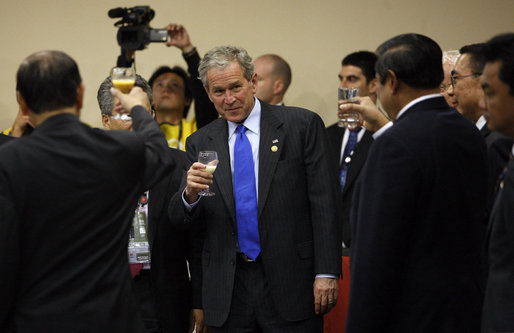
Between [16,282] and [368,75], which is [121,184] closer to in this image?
[16,282]

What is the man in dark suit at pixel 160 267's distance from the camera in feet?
9.82

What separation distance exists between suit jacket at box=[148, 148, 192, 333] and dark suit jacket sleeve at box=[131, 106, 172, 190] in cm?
72

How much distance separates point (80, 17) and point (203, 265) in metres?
2.81

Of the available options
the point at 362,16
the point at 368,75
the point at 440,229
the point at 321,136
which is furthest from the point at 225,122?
the point at 362,16

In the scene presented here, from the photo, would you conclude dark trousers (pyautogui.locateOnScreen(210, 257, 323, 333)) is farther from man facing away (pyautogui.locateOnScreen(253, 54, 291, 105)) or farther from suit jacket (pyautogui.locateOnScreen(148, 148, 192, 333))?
man facing away (pyautogui.locateOnScreen(253, 54, 291, 105))

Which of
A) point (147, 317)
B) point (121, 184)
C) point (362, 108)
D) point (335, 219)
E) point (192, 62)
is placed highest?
point (192, 62)

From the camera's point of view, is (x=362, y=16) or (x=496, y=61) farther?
(x=362, y=16)

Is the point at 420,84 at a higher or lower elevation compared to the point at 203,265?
higher

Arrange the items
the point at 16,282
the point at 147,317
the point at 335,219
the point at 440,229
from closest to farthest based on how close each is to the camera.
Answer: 1. the point at 16,282
2. the point at 440,229
3. the point at 335,219
4. the point at 147,317

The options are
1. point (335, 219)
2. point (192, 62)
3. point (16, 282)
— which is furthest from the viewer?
point (192, 62)

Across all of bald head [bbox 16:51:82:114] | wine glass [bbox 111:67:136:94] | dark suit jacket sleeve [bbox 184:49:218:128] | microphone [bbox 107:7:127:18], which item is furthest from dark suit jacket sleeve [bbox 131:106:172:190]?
dark suit jacket sleeve [bbox 184:49:218:128]

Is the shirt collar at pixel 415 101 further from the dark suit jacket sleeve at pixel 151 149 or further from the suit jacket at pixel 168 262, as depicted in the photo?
the suit jacket at pixel 168 262

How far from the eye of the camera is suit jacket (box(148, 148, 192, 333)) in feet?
9.80

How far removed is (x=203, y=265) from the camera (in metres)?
2.91
